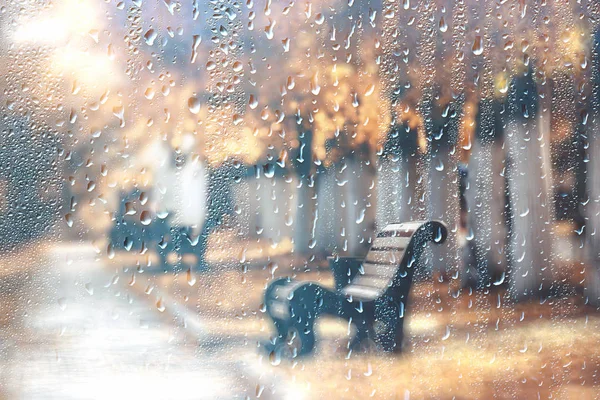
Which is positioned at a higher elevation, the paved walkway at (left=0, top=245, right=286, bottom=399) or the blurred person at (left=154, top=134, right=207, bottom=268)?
the blurred person at (left=154, top=134, right=207, bottom=268)

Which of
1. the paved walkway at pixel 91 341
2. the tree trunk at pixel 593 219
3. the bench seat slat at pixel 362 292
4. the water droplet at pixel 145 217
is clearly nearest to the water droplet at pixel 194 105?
the water droplet at pixel 145 217

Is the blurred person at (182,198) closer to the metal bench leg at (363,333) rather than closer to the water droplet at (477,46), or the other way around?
Answer: the metal bench leg at (363,333)

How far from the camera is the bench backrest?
3.21 ft

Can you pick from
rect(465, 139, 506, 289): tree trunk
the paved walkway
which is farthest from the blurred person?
rect(465, 139, 506, 289): tree trunk

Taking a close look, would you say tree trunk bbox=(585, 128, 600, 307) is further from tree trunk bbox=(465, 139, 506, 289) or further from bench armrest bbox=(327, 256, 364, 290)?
bench armrest bbox=(327, 256, 364, 290)

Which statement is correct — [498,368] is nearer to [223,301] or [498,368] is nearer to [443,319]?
[443,319]

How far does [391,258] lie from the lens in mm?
980

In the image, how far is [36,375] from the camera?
0.95 m

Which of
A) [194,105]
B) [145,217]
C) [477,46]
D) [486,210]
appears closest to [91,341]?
[145,217]

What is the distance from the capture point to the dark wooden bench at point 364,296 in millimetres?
974

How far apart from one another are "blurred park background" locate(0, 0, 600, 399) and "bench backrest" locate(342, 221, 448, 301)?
0.03 meters

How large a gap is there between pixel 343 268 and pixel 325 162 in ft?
0.64

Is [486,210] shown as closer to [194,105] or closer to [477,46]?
[477,46]

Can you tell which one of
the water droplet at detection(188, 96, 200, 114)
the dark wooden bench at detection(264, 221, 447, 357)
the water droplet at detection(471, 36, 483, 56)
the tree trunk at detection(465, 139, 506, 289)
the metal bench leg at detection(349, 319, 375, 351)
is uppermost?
the water droplet at detection(471, 36, 483, 56)
